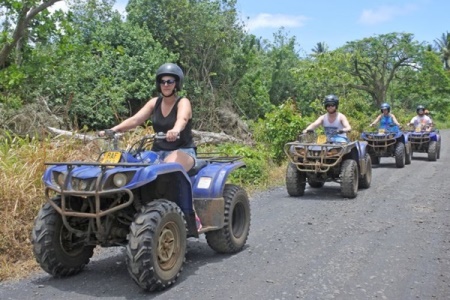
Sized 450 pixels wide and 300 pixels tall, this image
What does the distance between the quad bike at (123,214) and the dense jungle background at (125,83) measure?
0.86 meters

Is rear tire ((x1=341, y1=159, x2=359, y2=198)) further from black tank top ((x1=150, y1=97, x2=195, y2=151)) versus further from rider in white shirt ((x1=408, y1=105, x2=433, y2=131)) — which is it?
rider in white shirt ((x1=408, y1=105, x2=433, y2=131))

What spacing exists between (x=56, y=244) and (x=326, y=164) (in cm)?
598

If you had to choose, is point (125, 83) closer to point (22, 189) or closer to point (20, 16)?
point (20, 16)

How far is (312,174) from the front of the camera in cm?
1005

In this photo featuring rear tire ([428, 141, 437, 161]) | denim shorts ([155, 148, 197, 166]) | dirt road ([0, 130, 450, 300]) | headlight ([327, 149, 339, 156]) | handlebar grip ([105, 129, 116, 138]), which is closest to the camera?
dirt road ([0, 130, 450, 300])

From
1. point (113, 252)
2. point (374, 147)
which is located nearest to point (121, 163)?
point (113, 252)

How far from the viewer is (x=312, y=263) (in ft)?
17.9

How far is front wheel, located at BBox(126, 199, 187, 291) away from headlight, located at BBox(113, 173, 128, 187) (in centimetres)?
31

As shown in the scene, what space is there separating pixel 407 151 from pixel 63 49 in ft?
33.3

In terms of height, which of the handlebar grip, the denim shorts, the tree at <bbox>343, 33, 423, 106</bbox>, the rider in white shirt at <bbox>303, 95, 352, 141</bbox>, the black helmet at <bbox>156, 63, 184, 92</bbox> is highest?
the tree at <bbox>343, 33, 423, 106</bbox>

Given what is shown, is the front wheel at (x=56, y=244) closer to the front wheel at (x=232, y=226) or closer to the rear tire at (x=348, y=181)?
the front wheel at (x=232, y=226)

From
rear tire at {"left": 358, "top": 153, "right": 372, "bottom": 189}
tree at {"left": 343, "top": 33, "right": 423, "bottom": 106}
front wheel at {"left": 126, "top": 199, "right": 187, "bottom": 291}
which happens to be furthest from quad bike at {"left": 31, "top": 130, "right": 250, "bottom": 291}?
tree at {"left": 343, "top": 33, "right": 423, "bottom": 106}

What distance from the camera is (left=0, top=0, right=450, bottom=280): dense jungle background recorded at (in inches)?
290

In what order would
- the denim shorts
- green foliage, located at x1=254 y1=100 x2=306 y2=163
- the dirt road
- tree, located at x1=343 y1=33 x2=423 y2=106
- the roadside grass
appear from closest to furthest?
the dirt road
the denim shorts
the roadside grass
green foliage, located at x1=254 y1=100 x2=306 y2=163
tree, located at x1=343 y1=33 x2=423 y2=106
